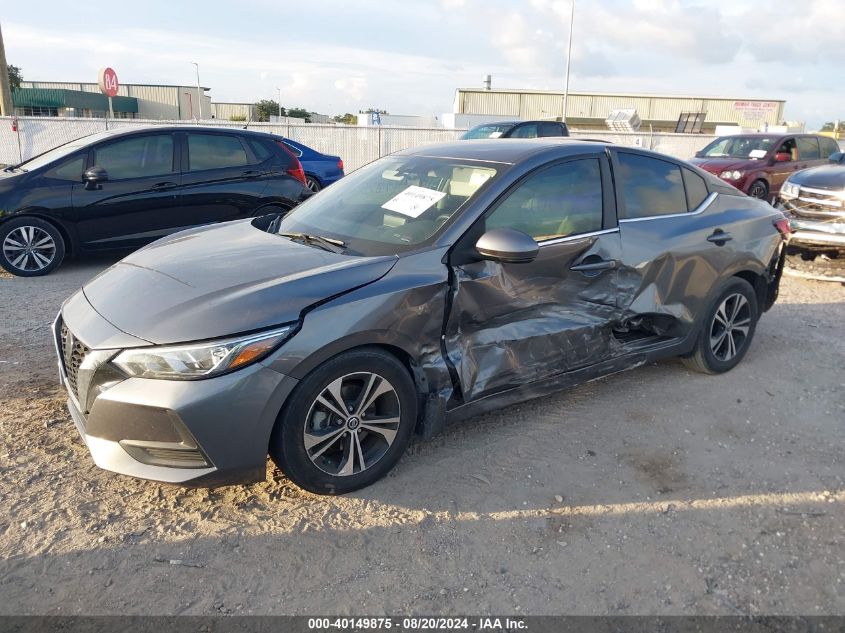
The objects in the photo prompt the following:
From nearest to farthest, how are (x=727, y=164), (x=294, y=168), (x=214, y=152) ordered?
(x=214, y=152) < (x=294, y=168) < (x=727, y=164)

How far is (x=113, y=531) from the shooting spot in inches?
108

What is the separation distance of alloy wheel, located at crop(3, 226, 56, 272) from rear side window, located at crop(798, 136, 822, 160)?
13867 millimetres

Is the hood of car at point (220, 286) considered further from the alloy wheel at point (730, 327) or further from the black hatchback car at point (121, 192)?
the black hatchback car at point (121, 192)

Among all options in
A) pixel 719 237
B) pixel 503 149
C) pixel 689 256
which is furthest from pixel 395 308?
pixel 719 237

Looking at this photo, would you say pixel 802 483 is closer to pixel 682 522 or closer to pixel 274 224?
pixel 682 522

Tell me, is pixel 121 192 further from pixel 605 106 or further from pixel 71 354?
pixel 605 106

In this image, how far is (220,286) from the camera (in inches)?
115

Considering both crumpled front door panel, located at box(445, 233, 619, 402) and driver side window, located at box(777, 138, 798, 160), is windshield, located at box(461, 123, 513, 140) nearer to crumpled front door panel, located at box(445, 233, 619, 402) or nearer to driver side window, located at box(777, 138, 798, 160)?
driver side window, located at box(777, 138, 798, 160)

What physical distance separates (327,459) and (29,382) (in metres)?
2.35

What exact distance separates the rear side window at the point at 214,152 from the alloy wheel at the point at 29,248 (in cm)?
172

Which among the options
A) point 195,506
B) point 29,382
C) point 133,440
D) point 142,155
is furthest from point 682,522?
point 142,155

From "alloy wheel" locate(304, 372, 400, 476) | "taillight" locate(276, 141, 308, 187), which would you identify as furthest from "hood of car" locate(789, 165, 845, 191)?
"alloy wheel" locate(304, 372, 400, 476)

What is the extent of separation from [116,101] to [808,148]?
5293cm

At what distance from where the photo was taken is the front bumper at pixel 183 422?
8.46 feet
